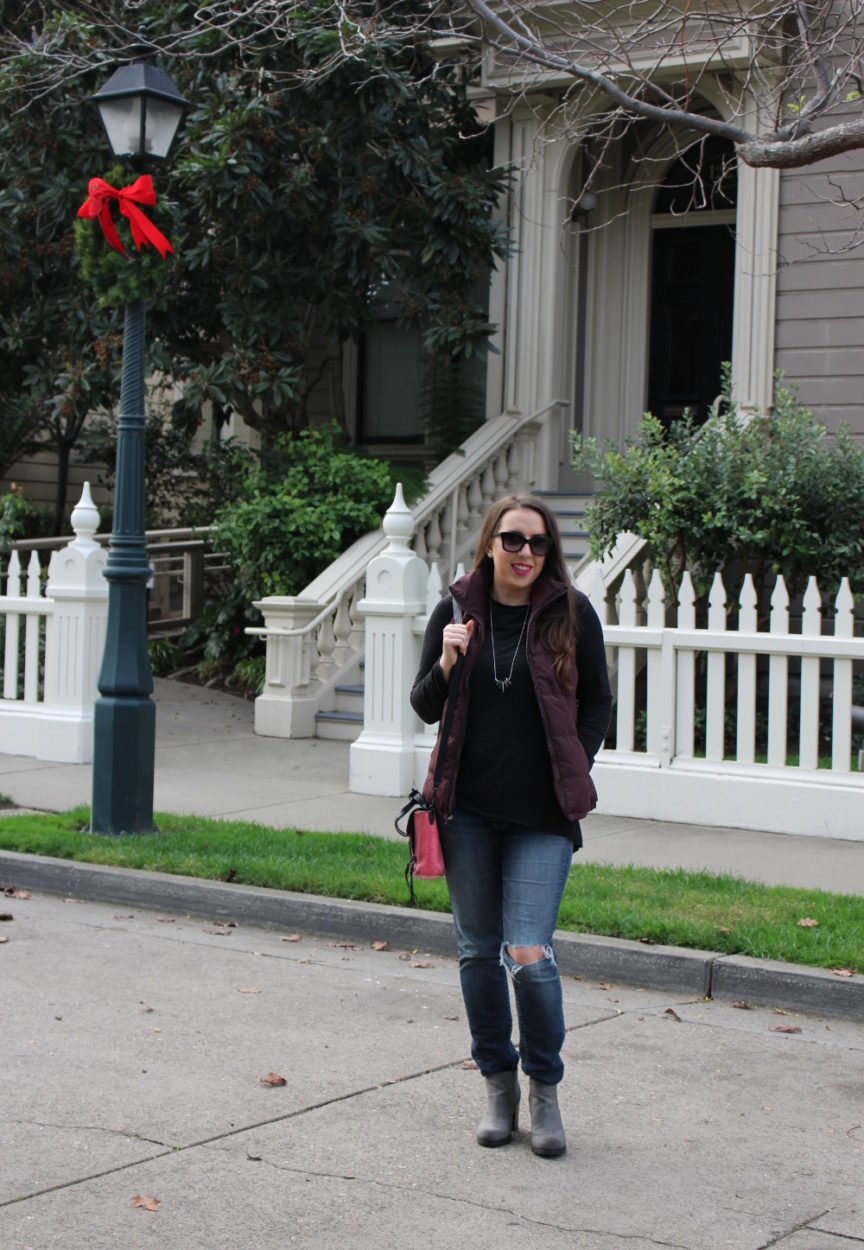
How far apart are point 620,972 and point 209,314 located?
967 centimetres

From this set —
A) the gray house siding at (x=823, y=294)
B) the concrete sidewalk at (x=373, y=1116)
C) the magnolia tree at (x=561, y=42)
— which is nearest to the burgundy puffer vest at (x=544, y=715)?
the concrete sidewalk at (x=373, y=1116)

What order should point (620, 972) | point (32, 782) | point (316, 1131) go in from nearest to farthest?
point (316, 1131) < point (620, 972) < point (32, 782)

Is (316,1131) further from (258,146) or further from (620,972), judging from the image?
(258,146)

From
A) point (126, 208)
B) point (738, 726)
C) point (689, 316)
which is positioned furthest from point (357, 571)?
point (689, 316)

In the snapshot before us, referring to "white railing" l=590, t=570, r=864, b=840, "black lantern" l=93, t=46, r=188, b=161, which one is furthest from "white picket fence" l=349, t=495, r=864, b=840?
"black lantern" l=93, t=46, r=188, b=161

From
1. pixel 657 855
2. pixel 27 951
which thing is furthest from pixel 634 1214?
pixel 657 855

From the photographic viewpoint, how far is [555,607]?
4559mm

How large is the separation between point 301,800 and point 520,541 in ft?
19.1

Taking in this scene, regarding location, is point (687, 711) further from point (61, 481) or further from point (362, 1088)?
point (61, 481)

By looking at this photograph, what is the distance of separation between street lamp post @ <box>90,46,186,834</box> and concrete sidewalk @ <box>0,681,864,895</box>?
945mm

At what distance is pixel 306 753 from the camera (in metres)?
11.8

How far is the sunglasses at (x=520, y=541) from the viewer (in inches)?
176

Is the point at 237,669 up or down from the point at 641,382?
down

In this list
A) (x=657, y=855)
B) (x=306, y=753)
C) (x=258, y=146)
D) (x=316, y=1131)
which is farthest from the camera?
(x=258, y=146)
